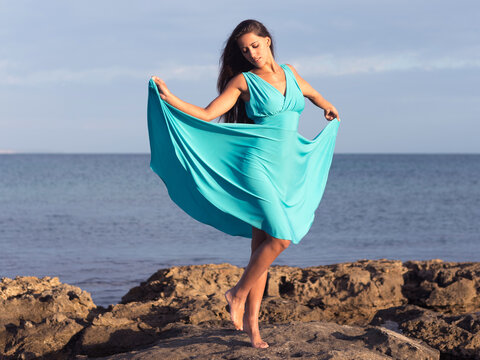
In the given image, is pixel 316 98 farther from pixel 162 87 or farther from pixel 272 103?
pixel 162 87

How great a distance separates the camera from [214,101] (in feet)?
12.7

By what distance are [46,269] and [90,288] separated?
6.91 ft

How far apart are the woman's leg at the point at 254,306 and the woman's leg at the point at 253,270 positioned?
0.06 meters

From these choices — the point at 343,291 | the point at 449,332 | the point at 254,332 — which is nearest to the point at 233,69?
the point at 254,332

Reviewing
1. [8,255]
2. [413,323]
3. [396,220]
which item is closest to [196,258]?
[8,255]

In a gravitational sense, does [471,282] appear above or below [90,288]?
above

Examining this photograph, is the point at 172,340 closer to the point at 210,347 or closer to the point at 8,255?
the point at 210,347

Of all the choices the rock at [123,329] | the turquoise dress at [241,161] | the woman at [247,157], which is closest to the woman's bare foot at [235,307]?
the woman at [247,157]

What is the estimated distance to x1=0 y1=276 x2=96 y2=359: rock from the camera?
457 cm

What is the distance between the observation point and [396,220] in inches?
792

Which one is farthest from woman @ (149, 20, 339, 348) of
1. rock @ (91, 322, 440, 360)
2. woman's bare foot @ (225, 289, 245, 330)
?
rock @ (91, 322, 440, 360)

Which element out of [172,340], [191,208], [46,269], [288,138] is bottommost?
[46,269]

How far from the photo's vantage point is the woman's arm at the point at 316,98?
426 cm

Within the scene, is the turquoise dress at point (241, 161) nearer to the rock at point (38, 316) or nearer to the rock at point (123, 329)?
the rock at point (123, 329)
